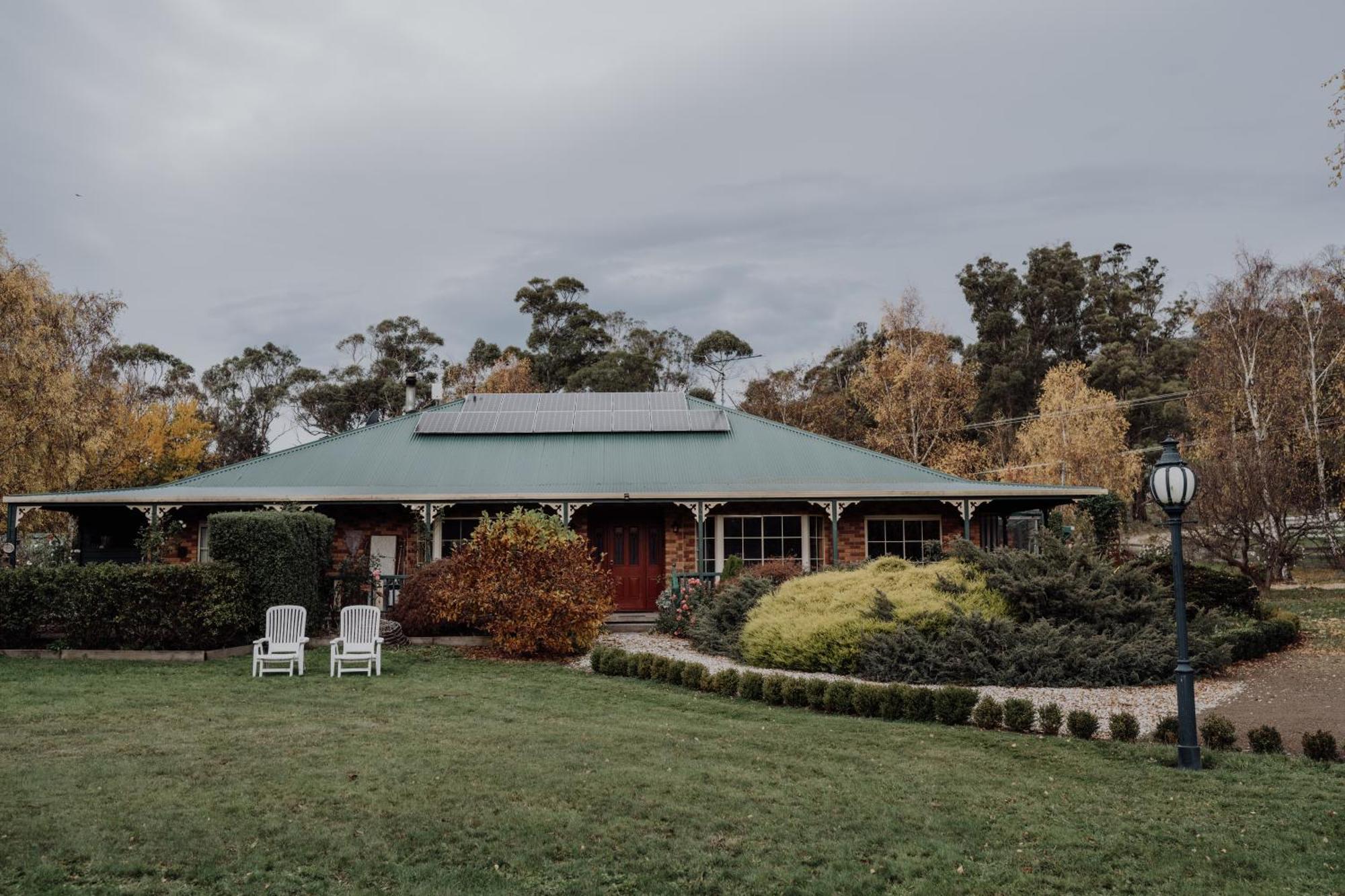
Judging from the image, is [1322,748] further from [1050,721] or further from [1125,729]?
[1050,721]

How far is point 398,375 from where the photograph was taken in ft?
158

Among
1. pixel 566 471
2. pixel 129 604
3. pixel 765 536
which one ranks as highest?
pixel 566 471

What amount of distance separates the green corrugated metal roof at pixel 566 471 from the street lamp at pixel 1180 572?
939 centimetres

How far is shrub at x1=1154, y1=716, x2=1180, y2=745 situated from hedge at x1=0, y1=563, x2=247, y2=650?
10.9 metres

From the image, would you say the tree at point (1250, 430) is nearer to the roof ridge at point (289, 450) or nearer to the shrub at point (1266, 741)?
the shrub at point (1266, 741)

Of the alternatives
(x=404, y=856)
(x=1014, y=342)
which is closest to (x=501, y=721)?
(x=404, y=856)

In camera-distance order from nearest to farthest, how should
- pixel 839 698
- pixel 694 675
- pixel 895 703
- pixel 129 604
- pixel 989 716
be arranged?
pixel 989 716 → pixel 895 703 → pixel 839 698 → pixel 694 675 → pixel 129 604

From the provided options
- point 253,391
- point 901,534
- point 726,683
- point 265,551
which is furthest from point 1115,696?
point 253,391

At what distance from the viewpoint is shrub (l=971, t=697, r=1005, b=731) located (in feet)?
26.0

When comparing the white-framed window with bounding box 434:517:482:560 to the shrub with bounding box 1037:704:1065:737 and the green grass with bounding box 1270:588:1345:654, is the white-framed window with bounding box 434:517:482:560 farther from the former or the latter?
the green grass with bounding box 1270:588:1345:654

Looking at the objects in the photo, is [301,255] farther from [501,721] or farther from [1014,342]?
[1014,342]

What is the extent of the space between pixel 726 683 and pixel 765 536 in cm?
860

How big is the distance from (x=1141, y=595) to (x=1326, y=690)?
214 centimetres

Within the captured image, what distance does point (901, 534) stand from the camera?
18219mm
